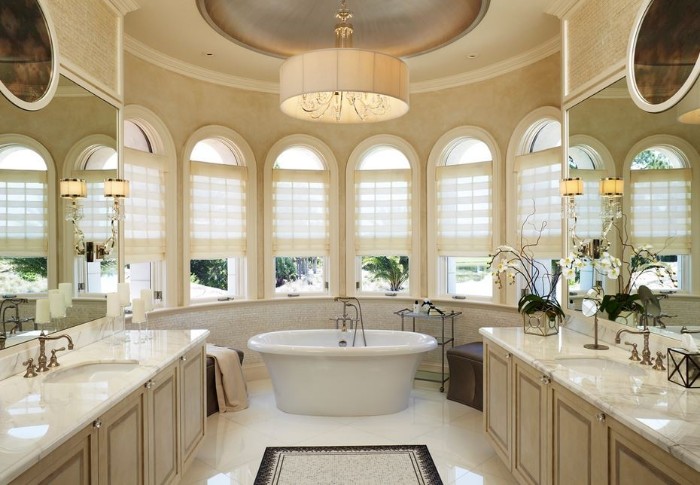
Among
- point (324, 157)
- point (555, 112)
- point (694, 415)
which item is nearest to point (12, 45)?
point (694, 415)

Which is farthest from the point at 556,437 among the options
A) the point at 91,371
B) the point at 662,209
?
the point at 91,371

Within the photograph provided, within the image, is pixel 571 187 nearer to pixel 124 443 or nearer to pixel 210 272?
pixel 124 443

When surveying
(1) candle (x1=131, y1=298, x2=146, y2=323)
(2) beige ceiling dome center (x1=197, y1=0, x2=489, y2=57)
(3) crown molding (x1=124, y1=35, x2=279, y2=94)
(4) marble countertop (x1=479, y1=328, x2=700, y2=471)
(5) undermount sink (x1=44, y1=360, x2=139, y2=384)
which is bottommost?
(5) undermount sink (x1=44, y1=360, x2=139, y2=384)

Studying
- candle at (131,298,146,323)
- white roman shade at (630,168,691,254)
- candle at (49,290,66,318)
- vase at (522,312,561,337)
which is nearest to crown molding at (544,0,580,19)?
white roman shade at (630,168,691,254)

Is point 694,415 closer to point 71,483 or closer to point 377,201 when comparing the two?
point 71,483

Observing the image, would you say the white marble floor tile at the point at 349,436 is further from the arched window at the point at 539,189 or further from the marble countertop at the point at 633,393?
the arched window at the point at 539,189

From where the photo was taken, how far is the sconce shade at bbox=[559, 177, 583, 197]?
11.6ft

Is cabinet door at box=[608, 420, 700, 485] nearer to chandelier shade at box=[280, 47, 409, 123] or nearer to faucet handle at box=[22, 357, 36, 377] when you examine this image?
chandelier shade at box=[280, 47, 409, 123]

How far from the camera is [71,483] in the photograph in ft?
6.21

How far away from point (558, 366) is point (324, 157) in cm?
388

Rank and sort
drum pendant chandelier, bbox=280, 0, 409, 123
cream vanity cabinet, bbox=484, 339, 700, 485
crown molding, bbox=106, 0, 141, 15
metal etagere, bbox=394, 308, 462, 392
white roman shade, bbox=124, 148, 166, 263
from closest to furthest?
cream vanity cabinet, bbox=484, 339, 700, 485
drum pendant chandelier, bbox=280, 0, 409, 123
crown molding, bbox=106, 0, 141, 15
white roman shade, bbox=124, 148, 166, 263
metal etagere, bbox=394, 308, 462, 392

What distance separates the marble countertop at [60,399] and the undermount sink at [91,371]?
3 cm

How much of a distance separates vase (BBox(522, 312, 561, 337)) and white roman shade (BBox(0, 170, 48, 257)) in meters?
2.97

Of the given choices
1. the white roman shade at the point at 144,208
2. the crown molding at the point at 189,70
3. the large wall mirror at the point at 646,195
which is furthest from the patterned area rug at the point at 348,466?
the crown molding at the point at 189,70
